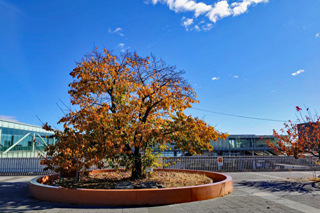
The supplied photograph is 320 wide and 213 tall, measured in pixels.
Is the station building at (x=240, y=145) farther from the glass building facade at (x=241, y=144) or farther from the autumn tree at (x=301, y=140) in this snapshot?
the autumn tree at (x=301, y=140)

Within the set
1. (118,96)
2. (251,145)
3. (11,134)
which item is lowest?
(251,145)

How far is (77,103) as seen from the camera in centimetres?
977

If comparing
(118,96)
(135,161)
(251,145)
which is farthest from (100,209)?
(251,145)

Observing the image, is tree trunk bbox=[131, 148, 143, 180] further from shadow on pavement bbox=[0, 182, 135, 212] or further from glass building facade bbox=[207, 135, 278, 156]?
glass building facade bbox=[207, 135, 278, 156]

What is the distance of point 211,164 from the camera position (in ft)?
59.4

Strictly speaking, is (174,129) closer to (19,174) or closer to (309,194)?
(309,194)

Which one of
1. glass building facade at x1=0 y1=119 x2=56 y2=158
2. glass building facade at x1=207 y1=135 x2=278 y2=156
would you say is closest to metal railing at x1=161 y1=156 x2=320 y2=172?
glass building facade at x1=0 y1=119 x2=56 y2=158

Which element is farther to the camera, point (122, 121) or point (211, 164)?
point (211, 164)

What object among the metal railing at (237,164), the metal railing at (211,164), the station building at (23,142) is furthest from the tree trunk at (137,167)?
the station building at (23,142)

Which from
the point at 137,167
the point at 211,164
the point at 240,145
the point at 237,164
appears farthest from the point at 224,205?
the point at 240,145

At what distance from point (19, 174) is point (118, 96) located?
11859 mm

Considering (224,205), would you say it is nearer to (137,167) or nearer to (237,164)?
(137,167)

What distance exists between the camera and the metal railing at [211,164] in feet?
55.1

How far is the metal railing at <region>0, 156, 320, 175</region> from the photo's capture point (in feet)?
55.1
